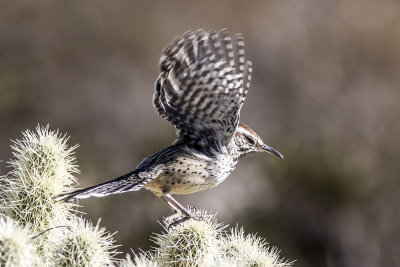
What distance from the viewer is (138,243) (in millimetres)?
8086

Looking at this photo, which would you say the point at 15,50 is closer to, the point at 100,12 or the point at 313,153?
the point at 100,12

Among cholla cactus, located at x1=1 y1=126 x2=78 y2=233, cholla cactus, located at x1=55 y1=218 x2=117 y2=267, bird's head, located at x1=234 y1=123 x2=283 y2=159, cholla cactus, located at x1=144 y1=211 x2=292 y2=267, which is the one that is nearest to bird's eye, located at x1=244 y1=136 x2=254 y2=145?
bird's head, located at x1=234 y1=123 x2=283 y2=159

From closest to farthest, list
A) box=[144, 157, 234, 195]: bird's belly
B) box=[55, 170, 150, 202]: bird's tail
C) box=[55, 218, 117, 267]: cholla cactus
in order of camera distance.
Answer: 1. box=[55, 218, 117, 267]: cholla cactus
2. box=[55, 170, 150, 202]: bird's tail
3. box=[144, 157, 234, 195]: bird's belly

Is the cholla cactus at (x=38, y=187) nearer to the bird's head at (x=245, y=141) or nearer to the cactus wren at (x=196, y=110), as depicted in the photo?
the cactus wren at (x=196, y=110)

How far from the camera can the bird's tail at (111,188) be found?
105 inches

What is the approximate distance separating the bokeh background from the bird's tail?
16.5 feet

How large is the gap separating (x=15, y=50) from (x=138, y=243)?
4322 millimetres

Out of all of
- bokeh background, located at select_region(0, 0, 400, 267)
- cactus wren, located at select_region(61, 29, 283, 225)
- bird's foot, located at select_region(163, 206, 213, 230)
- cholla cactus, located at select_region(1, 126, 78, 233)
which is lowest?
bird's foot, located at select_region(163, 206, 213, 230)

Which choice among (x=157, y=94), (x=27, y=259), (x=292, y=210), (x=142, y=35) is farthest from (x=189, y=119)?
(x=142, y=35)

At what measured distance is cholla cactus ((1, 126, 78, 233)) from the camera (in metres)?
2.80

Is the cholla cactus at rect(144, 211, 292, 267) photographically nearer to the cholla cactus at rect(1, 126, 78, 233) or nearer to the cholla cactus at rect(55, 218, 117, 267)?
the cholla cactus at rect(55, 218, 117, 267)

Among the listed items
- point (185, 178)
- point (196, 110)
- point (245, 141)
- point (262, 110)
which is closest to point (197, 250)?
point (185, 178)

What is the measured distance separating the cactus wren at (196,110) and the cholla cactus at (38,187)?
95mm

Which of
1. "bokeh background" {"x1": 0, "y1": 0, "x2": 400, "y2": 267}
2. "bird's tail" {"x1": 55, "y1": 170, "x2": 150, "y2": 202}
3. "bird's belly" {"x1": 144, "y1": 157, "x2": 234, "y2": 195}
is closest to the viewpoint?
"bird's tail" {"x1": 55, "y1": 170, "x2": 150, "y2": 202}
